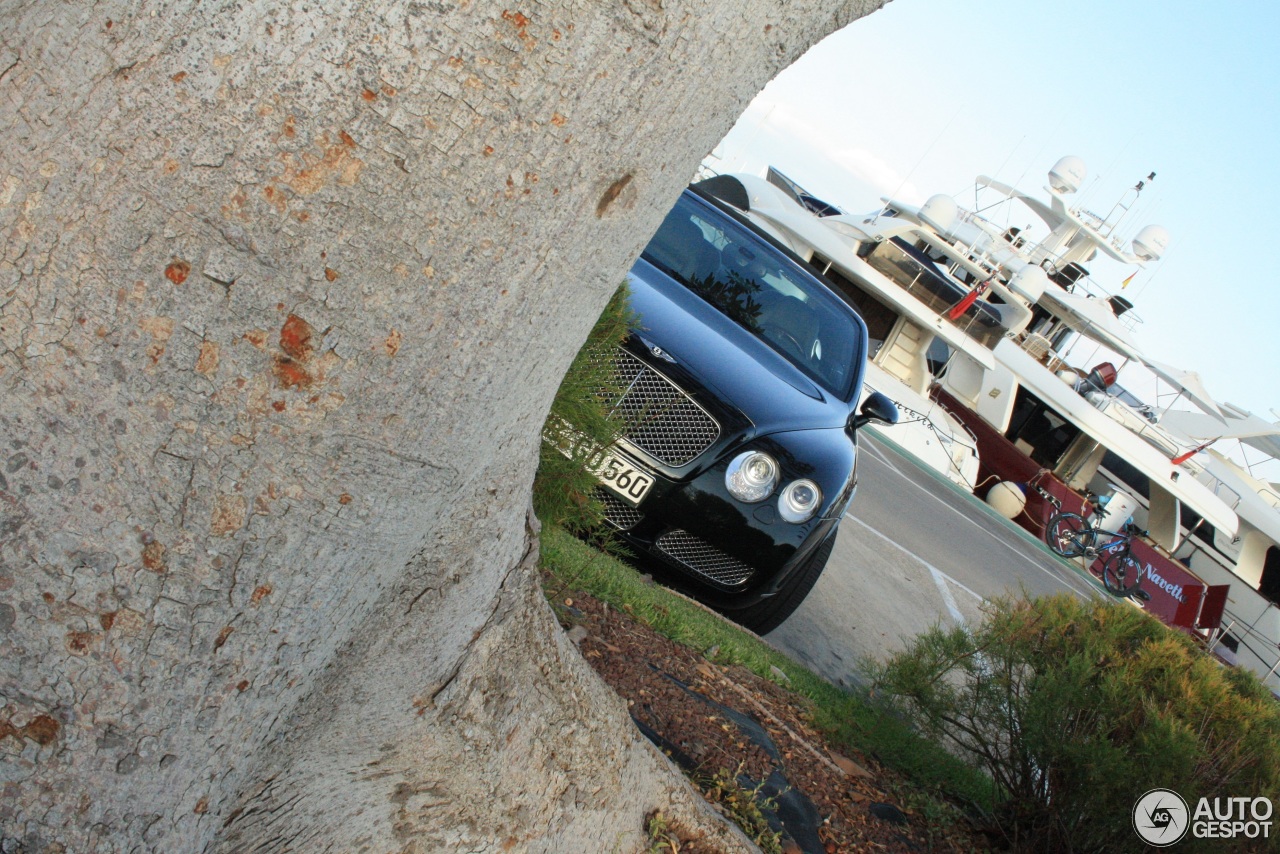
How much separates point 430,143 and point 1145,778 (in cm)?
314

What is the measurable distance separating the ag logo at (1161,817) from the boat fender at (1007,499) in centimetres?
1692

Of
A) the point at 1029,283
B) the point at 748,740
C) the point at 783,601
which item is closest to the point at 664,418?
the point at 783,601

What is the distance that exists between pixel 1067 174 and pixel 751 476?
25.7 m

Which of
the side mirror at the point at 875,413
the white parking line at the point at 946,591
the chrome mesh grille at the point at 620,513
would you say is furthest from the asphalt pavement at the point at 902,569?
the chrome mesh grille at the point at 620,513

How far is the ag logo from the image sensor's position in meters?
3.08

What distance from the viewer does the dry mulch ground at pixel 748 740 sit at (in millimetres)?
2803

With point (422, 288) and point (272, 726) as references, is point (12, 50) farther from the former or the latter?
point (272, 726)

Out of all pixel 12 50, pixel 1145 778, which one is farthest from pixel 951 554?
pixel 12 50

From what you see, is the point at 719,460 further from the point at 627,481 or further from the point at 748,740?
the point at 748,740

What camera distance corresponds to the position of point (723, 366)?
429 centimetres

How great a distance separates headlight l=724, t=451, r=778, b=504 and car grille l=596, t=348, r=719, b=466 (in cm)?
16

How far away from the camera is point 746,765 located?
2859 mm

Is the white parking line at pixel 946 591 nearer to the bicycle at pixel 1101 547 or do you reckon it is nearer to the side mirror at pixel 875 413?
the side mirror at pixel 875 413

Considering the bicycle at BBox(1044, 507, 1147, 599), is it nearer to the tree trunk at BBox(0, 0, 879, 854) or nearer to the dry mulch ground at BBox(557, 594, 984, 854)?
the dry mulch ground at BBox(557, 594, 984, 854)
